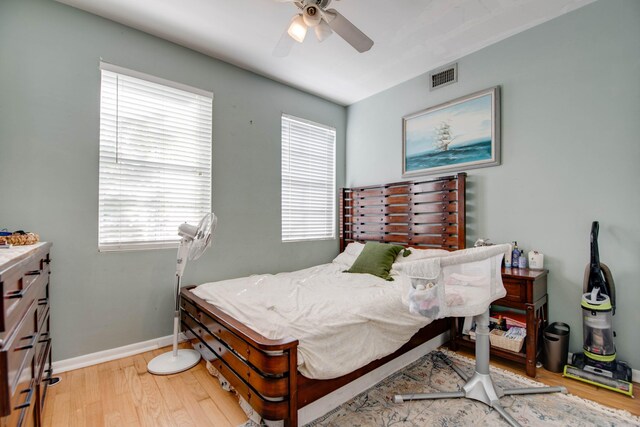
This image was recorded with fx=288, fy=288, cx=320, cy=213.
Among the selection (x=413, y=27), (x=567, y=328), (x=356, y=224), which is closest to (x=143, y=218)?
(x=356, y=224)

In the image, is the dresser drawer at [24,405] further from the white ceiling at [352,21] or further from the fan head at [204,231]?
the white ceiling at [352,21]

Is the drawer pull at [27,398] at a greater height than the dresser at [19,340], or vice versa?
the dresser at [19,340]

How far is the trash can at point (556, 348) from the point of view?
7.12 ft

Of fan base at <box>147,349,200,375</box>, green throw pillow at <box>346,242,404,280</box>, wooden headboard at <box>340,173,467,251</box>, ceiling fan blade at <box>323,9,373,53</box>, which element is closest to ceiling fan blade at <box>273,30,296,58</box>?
ceiling fan blade at <box>323,9,373,53</box>

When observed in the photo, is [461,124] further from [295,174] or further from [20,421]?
[20,421]

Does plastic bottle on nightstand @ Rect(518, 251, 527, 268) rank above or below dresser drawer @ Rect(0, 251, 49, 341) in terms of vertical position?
below

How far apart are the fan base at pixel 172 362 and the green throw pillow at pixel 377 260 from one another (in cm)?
165

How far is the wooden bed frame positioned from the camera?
147cm

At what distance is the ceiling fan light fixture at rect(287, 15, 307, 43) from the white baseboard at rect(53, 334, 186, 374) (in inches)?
107

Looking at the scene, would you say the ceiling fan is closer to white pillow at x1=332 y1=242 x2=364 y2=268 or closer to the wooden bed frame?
the wooden bed frame

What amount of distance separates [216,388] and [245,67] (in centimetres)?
304

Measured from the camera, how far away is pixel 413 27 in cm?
250

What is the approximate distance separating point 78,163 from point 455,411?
321 centimetres

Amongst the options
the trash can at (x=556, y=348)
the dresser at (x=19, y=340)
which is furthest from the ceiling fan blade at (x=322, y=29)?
the trash can at (x=556, y=348)
